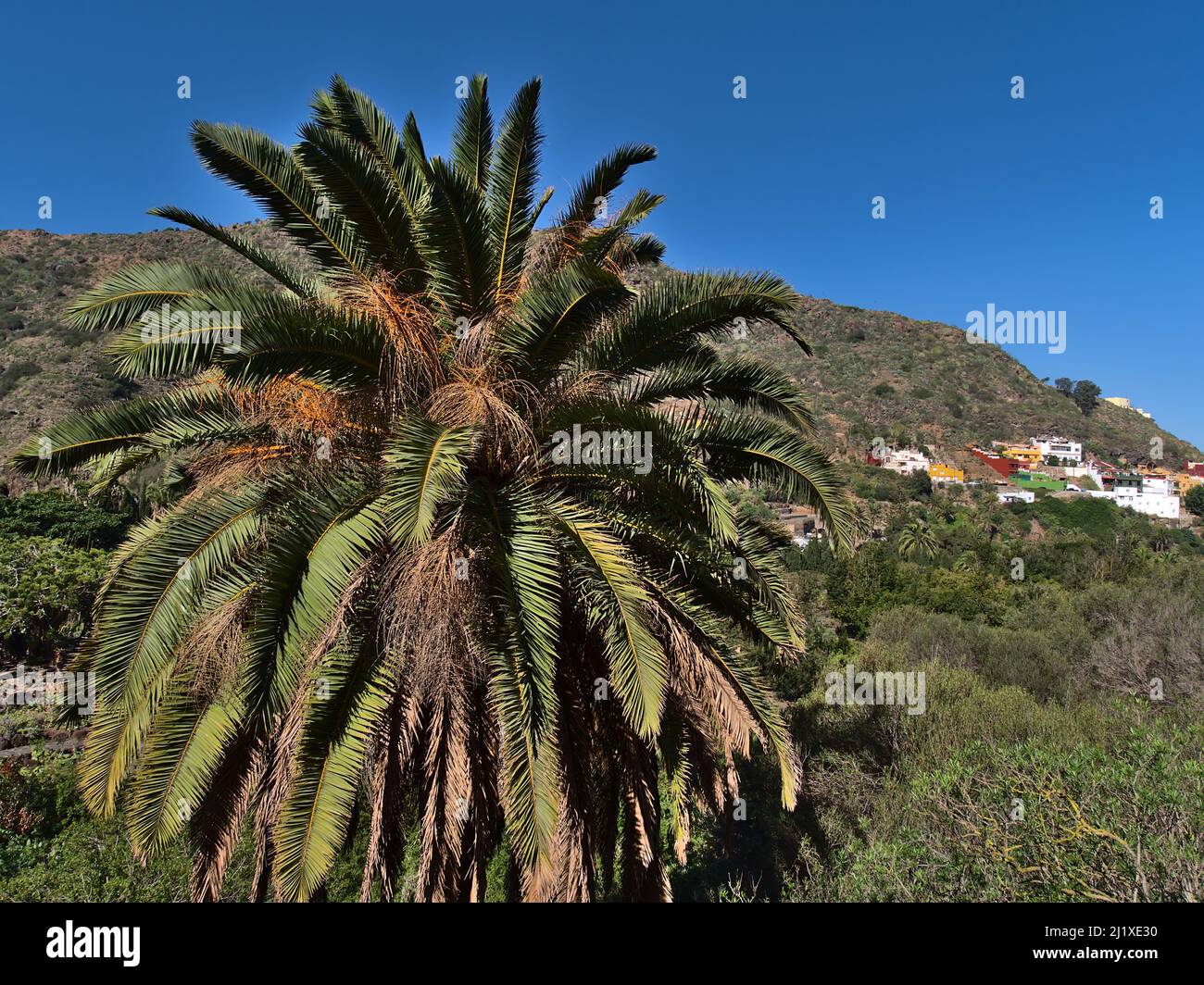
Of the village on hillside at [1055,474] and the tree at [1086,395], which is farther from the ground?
the tree at [1086,395]

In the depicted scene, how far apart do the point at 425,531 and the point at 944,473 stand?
7270 cm

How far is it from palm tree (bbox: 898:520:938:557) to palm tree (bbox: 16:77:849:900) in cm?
4549

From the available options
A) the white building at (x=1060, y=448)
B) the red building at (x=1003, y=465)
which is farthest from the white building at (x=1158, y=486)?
the red building at (x=1003, y=465)

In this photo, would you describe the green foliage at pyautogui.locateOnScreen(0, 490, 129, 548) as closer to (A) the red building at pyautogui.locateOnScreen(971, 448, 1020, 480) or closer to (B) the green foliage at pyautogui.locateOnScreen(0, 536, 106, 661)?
(B) the green foliage at pyautogui.locateOnScreen(0, 536, 106, 661)

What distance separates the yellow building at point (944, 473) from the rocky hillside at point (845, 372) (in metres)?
3.95

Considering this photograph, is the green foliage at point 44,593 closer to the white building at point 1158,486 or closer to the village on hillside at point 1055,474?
the village on hillside at point 1055,474

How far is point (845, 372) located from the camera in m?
81.1

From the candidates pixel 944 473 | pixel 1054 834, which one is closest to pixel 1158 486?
pixel 944 473

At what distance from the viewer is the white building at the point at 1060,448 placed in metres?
78.6

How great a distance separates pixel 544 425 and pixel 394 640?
57.7 inches

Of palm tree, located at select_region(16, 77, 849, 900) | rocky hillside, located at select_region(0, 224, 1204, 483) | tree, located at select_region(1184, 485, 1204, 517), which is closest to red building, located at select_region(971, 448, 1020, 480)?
rocky hillside, located at select_region(0, 224, 1204, 483)

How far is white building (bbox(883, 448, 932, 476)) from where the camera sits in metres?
64.9

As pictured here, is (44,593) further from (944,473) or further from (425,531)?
(944,473)
